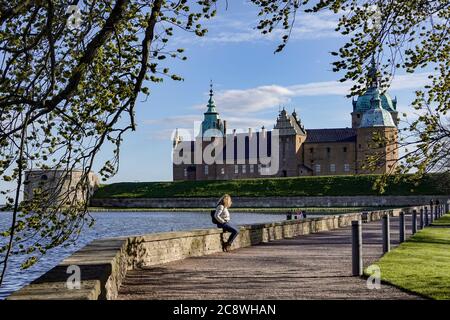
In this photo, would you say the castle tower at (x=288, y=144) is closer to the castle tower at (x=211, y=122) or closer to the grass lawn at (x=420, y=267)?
the castle tower at (x=211, y=122)

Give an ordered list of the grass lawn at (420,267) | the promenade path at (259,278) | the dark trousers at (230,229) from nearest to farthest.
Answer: the promenade path at (259,278)
the grass lawn at (420,267)
the dark trousers at (230,229)

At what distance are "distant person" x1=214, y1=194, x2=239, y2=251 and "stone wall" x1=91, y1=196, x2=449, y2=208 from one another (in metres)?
64.4

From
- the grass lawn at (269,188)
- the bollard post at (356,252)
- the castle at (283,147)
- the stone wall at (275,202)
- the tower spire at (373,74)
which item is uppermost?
the castle at (283,147)

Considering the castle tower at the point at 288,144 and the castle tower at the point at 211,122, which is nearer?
the castle tower at the point at 288,144

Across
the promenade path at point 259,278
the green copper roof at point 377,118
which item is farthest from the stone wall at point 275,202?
the promenade path at point 259,278

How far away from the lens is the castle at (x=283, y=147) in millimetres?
116625

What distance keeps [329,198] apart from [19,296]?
282ft

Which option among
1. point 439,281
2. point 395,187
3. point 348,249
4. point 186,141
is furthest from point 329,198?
point 439,281

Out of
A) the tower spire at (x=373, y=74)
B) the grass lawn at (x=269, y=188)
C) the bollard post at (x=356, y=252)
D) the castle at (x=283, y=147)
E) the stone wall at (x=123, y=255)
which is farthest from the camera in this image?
the castle at (x=283, y=147)

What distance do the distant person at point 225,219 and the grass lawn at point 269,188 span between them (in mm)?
70178

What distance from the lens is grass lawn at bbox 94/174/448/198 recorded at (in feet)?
289

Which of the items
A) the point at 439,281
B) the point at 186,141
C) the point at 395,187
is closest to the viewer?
the point at 439,281
